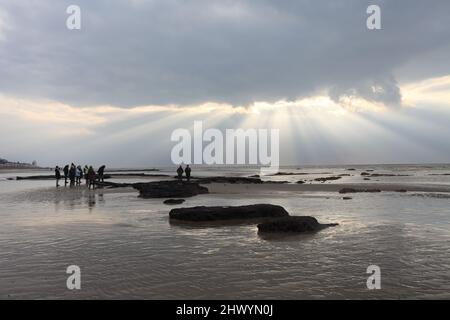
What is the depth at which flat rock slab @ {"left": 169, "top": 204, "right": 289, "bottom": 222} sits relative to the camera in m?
14.9

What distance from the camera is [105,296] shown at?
6.39 m

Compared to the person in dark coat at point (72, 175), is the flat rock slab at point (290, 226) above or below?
below

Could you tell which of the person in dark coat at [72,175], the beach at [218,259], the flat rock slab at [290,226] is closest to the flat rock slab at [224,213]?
the beach at [218,259]

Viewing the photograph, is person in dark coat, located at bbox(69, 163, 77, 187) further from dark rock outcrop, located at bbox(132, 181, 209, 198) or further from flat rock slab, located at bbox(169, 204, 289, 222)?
flat rock slab, located at bbox(169, 204, 289, 222)

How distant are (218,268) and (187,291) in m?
1.52

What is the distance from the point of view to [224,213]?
15234 mm

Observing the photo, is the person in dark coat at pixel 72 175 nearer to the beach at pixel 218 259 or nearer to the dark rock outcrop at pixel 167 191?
the dark rock outcrop at pixel 167 191

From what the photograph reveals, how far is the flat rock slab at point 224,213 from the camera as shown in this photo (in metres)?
14.9

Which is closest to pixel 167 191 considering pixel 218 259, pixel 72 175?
pixel 72 175

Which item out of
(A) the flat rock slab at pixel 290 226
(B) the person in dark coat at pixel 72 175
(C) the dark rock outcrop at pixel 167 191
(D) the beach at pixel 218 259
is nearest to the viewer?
(D) the beach at pixel 218 259

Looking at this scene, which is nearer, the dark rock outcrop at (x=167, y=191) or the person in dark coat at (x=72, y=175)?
the dark rock outcrop at (x=167, y=191)

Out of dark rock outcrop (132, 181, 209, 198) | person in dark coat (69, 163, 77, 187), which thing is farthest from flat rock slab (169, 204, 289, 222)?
person in dark coat (69, 163, 77, 187)

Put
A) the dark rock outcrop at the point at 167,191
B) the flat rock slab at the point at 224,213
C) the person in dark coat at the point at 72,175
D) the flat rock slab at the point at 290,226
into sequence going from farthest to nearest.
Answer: the person in dark coat at the point at 72,175 → the dark rock outcrop at the point at 167,191 → the flat rock slab at the point at 224,213 → the flat rock slab at the point at 290,226
